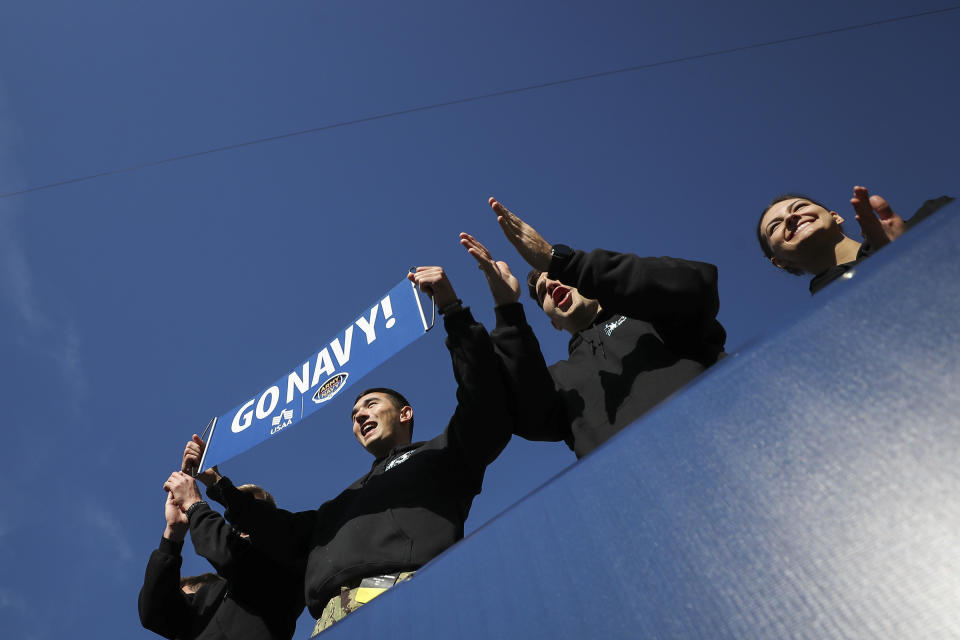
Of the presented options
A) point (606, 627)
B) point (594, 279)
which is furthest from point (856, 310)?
point (594, 279)

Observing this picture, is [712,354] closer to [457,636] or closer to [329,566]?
[457,636]

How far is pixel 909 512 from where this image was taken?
56 centimetres

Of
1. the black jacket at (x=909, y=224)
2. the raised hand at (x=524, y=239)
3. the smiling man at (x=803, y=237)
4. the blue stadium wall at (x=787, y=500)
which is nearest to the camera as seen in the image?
the blue stadium wall at (x=787, y=500)

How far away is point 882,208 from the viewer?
43.9 inches

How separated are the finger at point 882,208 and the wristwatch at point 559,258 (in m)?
0.56

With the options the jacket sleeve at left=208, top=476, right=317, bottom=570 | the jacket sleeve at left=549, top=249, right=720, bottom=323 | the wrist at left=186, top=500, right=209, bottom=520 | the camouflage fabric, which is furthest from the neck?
the wrist at left=186, top=500, right=209, bottom=520

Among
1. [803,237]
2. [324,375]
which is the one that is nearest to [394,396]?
[324,375]

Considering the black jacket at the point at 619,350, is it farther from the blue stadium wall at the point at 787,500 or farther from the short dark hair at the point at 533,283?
the blue stadium wall at the point at 787,500

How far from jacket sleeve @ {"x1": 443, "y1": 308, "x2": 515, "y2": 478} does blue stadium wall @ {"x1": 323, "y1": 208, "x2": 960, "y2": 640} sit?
0.65 metres

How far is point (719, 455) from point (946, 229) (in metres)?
0.31

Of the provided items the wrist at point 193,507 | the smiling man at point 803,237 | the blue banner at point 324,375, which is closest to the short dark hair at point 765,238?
the smiling man at point 803,237

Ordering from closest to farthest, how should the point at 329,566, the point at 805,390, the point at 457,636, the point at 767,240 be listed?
the point at 805,390 → the point at 457,636 → the point at 329,566 → the point at 767,240

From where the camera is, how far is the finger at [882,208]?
1.11 metres

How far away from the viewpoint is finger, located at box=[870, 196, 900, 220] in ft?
3.64
